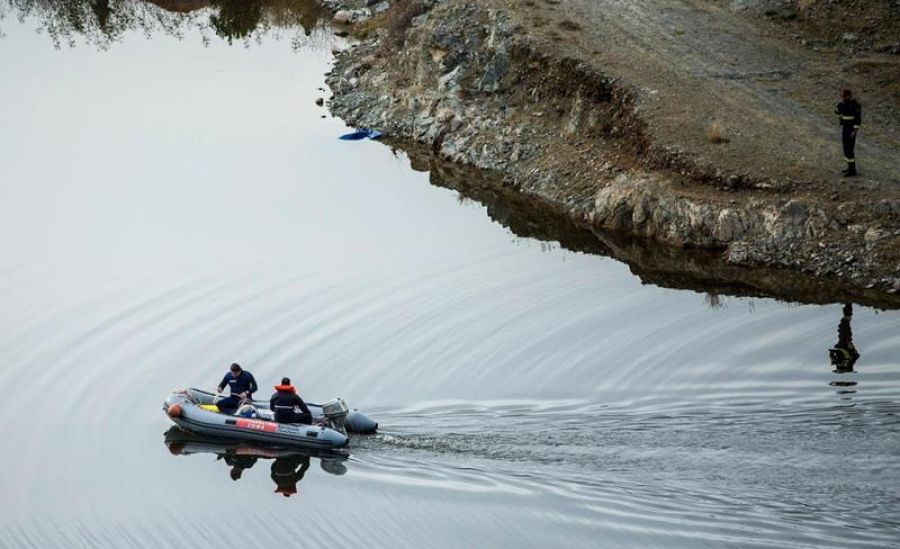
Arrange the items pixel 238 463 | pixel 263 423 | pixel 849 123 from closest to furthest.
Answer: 1. pixel 238 463
2. pixel 263 423
3. pixel 849 123

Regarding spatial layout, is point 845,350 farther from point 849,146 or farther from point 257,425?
point 257,425

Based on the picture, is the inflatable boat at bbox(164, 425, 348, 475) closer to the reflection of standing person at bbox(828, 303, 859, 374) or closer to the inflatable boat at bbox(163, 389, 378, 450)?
the inflatable boat at bbox(163, 389, 378, 450)

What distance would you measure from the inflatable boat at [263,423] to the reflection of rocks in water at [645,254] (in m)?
9.50

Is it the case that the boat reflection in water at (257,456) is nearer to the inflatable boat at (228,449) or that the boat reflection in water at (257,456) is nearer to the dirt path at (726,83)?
the inflatable boat at (228,449)

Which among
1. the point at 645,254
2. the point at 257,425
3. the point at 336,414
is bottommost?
the point at 257,425

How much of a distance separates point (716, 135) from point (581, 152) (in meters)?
4.29

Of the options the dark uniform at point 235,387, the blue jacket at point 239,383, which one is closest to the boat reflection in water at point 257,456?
the dark uniform at point 235,387

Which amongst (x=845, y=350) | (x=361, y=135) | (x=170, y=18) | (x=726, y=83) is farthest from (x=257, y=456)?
(x=170, y=18)

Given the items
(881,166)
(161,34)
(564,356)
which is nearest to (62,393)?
(564,356)

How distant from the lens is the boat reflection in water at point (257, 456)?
24250 mm

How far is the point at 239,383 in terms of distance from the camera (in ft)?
83.9

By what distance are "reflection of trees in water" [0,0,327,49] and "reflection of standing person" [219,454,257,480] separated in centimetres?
3008

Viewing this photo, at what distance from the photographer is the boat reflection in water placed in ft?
79.6

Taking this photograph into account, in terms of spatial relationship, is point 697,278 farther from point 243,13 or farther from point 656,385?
point 243,13
